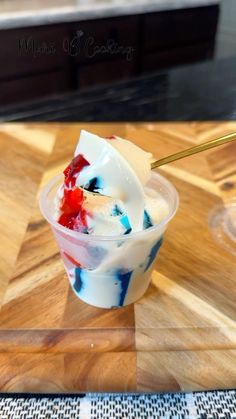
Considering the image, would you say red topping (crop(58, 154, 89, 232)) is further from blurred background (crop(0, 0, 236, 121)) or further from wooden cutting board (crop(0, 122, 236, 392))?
blurred background (crop(0, 0, 236, 121))

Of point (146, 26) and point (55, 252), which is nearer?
point (55, 252)

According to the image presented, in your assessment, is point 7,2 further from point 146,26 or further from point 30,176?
point 30,176

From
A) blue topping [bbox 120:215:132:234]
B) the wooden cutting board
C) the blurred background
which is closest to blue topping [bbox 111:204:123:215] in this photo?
blue topping [bbox 120:215:132:234]

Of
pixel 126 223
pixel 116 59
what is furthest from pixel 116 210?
pixel 116 59

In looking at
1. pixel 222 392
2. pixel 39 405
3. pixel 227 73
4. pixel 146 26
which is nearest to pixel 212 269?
pixel 222 392

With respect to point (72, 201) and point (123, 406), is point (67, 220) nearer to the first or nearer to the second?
point (72, 201)

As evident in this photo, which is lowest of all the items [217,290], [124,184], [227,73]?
[227,73]
